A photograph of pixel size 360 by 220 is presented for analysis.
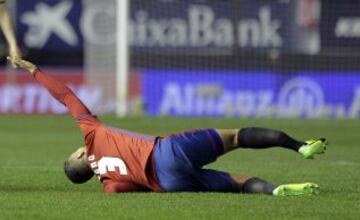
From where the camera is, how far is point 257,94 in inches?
1062

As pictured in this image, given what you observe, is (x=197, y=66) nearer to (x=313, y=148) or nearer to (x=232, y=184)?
(x=232, y=184)

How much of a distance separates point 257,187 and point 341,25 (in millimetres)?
20067

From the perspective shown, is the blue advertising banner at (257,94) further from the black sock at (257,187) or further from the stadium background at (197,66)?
the black sock at (257,187)

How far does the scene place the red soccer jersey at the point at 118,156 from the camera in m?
9.41

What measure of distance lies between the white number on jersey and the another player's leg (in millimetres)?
946

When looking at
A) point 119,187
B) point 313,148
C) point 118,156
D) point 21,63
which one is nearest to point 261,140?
point 313,148

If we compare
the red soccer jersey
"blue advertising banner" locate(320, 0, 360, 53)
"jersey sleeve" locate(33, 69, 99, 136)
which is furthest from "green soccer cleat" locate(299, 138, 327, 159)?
"blue advertising banner" locate(320, 0, 360, 53)

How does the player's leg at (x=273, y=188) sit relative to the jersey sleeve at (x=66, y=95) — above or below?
below

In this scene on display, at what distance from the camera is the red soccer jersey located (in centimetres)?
941

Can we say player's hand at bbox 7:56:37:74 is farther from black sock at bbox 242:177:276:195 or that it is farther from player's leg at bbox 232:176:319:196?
black sock at bbox 242:177:276:195

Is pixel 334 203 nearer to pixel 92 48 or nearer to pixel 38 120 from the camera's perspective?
pixel 38 120

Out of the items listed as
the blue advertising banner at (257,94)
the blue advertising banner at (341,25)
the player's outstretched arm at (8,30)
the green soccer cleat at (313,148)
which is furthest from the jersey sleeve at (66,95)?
the blue advertising banner at (341,25)

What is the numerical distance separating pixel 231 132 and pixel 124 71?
17949mm

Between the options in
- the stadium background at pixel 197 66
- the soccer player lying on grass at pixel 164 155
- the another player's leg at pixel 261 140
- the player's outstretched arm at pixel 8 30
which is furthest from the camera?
the stadium background at pixel 197 66
